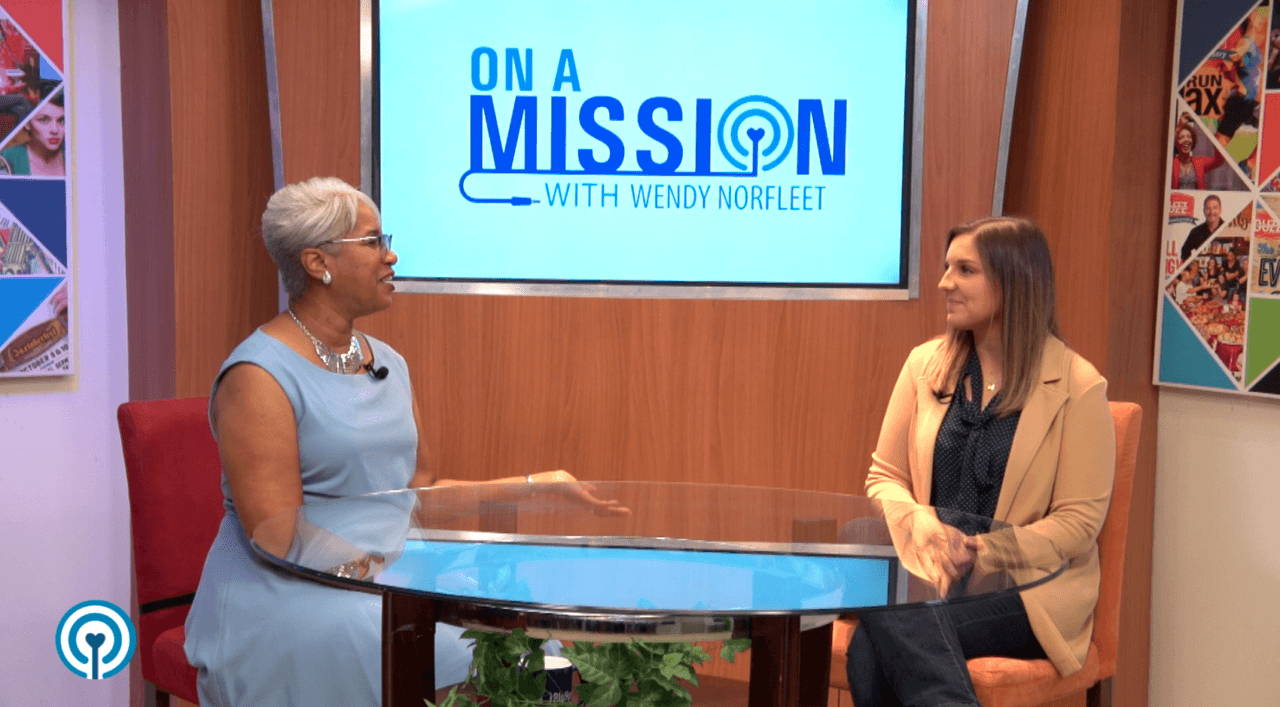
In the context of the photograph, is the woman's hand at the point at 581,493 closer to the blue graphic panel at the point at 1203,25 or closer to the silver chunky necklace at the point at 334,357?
the silver chunky necklace at the point at 334,357

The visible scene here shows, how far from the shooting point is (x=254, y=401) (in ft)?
8.95

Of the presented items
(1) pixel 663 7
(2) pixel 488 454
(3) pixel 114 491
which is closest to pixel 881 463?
(2) pixel 488 454

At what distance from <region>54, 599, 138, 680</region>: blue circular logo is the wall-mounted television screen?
1.45 metres

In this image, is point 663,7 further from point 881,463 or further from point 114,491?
point 114,491

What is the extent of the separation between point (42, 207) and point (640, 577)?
2686mm

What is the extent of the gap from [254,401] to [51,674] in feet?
6.40

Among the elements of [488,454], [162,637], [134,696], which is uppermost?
[488,454]

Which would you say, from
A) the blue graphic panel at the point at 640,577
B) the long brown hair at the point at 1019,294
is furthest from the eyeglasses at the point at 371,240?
the long brown hair at the point at 1019,294

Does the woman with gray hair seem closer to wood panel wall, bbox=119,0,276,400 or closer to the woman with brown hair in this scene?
the woman with brown hair

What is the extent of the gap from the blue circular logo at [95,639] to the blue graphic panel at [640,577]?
2.27 meters

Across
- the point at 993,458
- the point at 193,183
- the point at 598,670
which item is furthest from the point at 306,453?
the point at 993,458

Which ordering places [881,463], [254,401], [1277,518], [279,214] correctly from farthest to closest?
1. [1277,518]
2. [881,463]
3. [279,214]
4. [254,401]

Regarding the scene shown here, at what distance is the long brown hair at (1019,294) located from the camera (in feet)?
10.1

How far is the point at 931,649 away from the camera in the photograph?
9.20ft
